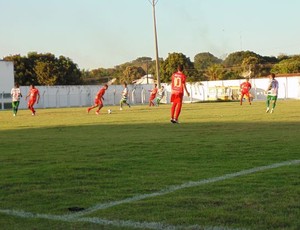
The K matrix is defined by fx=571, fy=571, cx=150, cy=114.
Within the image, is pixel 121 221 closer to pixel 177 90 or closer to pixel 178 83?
pixel 177 90

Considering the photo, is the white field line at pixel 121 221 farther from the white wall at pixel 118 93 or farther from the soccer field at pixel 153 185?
the white wall at pixel 118 93

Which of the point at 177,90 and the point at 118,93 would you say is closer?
the point at 177,90

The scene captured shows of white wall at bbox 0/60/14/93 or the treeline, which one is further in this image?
the treeline

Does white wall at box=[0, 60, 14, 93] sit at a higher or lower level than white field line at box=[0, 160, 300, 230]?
higher

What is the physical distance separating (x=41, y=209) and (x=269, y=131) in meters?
10.4

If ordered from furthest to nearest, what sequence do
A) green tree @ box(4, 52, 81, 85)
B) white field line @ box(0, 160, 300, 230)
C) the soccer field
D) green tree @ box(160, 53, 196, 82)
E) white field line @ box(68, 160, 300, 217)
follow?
green tree @ box(160, 53, 196, 82) < green tree @ box(4, 52, 81, 85) < white field line @ box(68, 160, 300, 217) < the soccer field < white field line @ box(0, 160, 300, 230)

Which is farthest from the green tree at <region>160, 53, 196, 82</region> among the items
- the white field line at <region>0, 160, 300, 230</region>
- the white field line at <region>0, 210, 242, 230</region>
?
the white field line at <region>0, 210, 242, 230</region>

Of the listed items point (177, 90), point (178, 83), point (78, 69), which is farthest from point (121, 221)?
point (78, 69)

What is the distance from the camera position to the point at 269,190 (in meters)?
6.77

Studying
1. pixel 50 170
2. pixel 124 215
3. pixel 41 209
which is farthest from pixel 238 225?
pixel 50 170

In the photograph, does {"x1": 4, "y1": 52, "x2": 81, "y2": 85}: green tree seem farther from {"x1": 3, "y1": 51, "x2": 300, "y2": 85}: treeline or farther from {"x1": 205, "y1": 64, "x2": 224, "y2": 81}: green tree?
{"x1": 205, "y1": 64, "x2": 224, "y2": 81}: green tree

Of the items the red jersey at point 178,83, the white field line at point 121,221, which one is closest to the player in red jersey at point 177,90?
the red jersey at point 178,83

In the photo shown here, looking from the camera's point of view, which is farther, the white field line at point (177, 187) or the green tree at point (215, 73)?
the green tree at point (215, 73)

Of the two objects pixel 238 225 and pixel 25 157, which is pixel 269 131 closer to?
pixel 25 157
